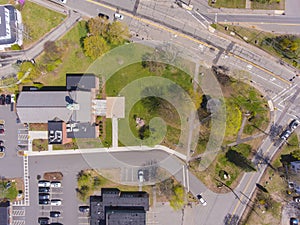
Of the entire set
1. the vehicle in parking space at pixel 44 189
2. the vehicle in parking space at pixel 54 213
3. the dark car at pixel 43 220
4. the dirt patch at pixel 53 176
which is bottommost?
A: the dark car at pixel 43 220

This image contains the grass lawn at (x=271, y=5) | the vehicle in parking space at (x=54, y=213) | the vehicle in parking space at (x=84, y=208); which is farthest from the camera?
the vehicle in parking space at (x=54, y=213)

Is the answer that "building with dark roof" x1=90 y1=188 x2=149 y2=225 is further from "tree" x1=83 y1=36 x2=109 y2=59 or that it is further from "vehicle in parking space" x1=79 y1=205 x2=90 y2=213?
"tree" x1=83 y1=36 x2=109 y2=59

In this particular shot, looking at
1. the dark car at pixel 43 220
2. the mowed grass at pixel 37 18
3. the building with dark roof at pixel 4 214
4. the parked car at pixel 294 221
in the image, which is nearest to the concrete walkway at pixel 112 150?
the building with dark roof at pixel 4 214

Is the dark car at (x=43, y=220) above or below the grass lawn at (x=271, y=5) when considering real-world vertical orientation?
below

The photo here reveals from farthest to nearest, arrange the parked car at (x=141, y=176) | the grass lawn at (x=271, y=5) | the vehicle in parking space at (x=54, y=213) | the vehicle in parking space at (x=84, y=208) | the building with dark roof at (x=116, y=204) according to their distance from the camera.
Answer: the vehicle in parking space at (x=54, y=213) → the vehicle in parking space at (x=84, y=208) → the parked car at (x=141, y=176) → the building with dark roof at (x=116, y=204) → the grass lawn at (x=271, y=5)

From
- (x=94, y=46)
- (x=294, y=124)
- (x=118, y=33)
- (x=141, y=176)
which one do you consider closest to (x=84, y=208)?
(x=141, y=176)

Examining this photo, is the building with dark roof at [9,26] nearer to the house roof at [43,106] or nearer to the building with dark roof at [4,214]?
the house roof at [43,106]
